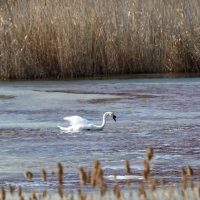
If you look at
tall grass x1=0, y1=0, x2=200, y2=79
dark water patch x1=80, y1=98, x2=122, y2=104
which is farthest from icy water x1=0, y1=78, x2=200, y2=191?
tall grass x1=0, y1=0, x2=200, y2=79

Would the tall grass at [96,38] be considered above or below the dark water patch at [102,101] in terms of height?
above

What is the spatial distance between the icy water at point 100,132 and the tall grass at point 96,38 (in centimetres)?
64

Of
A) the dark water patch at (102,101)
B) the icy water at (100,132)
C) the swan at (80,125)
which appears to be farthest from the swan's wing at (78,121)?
the dark water patch at (102,101)

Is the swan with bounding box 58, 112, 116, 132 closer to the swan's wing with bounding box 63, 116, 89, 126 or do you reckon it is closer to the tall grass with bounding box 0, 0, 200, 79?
the swan's wing with bounding box 63, 116, 89, 126

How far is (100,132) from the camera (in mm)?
10094

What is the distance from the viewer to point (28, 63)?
1580 centimetres

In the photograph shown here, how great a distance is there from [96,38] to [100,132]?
6.06 meters

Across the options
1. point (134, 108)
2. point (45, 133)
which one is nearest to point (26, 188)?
point (45, 133)

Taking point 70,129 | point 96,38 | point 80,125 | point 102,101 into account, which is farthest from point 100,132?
point 96,38

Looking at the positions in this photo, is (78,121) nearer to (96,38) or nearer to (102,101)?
(102,101)

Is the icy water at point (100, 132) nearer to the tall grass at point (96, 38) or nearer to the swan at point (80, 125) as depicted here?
the swan at point (80, 125)

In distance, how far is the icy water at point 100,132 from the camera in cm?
780

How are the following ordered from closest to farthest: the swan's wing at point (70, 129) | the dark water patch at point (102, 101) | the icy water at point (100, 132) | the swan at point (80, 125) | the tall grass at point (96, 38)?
the icy water at point (100, 132) < the swan at point (80, 125) < the swan's wing at point (70, 129) < the dark water patch at point (102, 101) < the tall grass at point (96, 38)

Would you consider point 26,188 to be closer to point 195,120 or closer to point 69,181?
point 69,181
